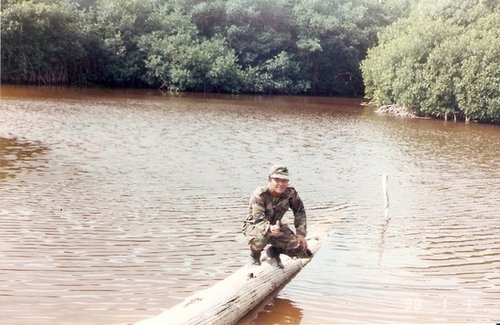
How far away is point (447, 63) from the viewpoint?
1467 inches

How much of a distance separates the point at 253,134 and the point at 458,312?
18.6 m

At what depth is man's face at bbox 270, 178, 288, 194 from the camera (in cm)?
722

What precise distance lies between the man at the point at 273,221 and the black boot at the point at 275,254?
1 cm

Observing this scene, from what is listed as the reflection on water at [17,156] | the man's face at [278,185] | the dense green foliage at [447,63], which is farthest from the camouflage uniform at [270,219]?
the dense green foliage at [447,63]

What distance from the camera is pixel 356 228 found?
12.2 metres

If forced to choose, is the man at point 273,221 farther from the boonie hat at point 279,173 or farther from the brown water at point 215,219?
the brown water at point 215,219

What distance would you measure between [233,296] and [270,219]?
127cm

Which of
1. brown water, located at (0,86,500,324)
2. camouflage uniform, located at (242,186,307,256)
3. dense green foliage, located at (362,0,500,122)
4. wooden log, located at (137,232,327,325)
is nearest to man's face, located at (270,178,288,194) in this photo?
camouflage uniform, located at (242,186,307,256)

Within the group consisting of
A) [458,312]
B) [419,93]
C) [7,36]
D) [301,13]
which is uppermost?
[301,13]

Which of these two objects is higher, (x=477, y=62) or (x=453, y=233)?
(x=477, y=62)

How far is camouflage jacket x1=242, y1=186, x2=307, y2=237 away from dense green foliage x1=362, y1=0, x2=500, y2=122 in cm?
3095

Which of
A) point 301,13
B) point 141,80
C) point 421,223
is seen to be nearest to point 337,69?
point 301,13

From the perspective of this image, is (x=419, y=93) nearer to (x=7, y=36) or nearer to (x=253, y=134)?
(x=253, y=134)

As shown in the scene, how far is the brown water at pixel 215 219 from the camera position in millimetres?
7883
